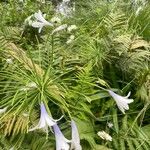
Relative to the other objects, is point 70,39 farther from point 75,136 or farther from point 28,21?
point 75,136

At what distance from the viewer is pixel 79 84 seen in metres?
3.39

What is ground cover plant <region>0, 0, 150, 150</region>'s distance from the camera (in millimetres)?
3037

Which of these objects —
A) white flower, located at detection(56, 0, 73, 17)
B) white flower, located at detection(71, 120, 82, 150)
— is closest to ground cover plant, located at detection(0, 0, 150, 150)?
white flower, located at detection(71, 120, 82, 150)

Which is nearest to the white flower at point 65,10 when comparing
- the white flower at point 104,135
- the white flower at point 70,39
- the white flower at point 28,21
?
the white flower at point 28,21

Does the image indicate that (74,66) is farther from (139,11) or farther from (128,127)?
(139,11)

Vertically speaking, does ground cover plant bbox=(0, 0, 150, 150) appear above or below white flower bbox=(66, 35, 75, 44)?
below

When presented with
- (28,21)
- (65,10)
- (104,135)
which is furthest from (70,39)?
(65,10)

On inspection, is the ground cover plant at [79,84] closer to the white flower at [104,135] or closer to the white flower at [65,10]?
the white flower at [104,135]

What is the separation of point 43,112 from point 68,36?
162 cm

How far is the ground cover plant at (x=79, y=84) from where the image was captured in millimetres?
3037

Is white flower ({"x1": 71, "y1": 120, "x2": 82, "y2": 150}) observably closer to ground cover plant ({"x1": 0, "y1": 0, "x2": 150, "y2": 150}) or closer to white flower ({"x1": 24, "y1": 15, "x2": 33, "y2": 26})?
ground cover plant ({"x1": 0, "y1": 0, "x2": 150, "y2": 150})

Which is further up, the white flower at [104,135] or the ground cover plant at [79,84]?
the ground cover plant at [79,84]

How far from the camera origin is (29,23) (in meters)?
4.26

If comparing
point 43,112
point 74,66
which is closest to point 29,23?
point 74,66
